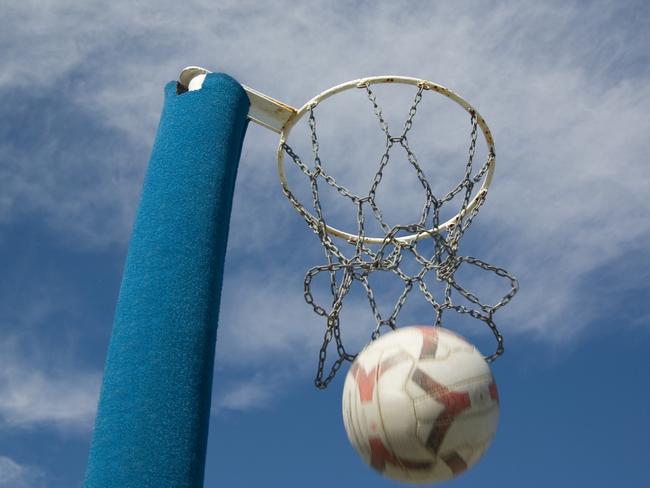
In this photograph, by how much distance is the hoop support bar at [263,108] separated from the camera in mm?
6910

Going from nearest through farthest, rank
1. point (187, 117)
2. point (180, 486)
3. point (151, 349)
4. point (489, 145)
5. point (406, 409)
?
point (406, 409), point (180, 486), point (151, 349), point (187, 117), point (489, 145)

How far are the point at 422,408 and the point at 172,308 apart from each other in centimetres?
181

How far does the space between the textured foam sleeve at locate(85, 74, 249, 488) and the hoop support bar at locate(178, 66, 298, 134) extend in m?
0.36

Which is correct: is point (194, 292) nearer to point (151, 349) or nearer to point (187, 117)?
point (151, 349)

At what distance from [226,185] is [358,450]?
2.32m

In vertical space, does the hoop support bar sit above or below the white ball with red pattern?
above

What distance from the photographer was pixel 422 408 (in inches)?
174

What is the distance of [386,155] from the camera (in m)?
6.87

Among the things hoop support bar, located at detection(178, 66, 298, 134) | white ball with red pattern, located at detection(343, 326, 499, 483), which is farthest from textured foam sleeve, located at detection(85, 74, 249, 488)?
white ball with red pattern, located at detection(343, 326, 499, 483)

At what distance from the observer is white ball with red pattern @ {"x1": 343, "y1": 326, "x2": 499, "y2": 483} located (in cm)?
444

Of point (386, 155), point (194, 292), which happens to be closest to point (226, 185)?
point (194, 292)

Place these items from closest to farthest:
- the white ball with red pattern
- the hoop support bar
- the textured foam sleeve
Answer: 1. the white ball with red pattern
2. the textured foam sleeve
3. the hoop support bar

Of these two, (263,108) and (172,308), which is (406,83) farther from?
(172,308)

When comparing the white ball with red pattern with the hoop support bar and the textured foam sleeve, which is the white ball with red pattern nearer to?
the textured foam sleeve
